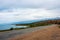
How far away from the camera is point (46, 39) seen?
18.6 metres

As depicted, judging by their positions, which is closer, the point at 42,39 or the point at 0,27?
the point at 42,39

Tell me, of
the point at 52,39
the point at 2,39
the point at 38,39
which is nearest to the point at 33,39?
the point at 38,39

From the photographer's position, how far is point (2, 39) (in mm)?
19625

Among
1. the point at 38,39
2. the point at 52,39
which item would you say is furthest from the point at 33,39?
the point at 52,39

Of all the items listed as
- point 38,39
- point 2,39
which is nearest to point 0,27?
point 2,39

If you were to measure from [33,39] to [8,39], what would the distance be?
3.30 metres

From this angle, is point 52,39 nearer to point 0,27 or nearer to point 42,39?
point 42,39

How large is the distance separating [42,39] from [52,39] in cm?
122

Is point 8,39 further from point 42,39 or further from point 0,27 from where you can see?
point 0,27

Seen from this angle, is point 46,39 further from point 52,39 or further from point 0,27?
point 0,27

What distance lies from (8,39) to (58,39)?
633cm

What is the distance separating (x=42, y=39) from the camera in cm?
1858

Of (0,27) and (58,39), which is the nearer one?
(58,39)

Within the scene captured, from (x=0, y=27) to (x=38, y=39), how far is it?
18.4 metres
